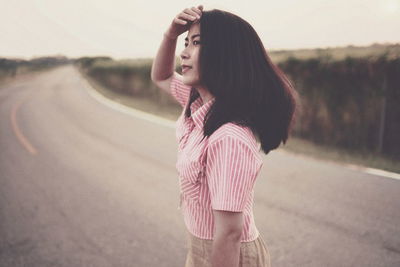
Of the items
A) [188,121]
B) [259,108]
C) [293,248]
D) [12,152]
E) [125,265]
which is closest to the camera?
[259,108]

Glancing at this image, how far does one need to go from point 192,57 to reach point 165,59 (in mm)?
591

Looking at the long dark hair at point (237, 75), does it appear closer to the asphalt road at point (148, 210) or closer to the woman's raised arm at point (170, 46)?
the woman's raised arm at point (170, 46)

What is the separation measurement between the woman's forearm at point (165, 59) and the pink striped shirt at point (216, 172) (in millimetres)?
598

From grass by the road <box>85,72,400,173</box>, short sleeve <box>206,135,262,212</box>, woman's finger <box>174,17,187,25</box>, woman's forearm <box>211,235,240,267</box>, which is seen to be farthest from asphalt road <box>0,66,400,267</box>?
woman's finger <box>174,17,187,25</box>

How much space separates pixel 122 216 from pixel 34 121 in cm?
926

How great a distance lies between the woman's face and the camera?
135 centimetres

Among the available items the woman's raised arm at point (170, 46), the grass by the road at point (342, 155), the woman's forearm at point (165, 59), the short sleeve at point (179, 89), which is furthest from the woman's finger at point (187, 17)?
the grass by the road at point (342, 155)

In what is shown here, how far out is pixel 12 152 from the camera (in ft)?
25.3

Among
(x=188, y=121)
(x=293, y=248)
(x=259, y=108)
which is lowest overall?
(x=293, y=248)

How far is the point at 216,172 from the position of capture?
1.15 meters

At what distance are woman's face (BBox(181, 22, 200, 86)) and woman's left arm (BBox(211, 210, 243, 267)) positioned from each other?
0.58 metres

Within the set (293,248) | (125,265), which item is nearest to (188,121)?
(125,265)

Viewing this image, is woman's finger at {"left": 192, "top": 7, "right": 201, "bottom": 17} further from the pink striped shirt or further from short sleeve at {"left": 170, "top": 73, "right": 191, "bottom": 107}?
short sleeve at {"left": 170, "top": 73, "right": 191, "bottom": 107}

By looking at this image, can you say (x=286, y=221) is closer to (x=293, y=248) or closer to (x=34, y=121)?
(x=293, y=248)
